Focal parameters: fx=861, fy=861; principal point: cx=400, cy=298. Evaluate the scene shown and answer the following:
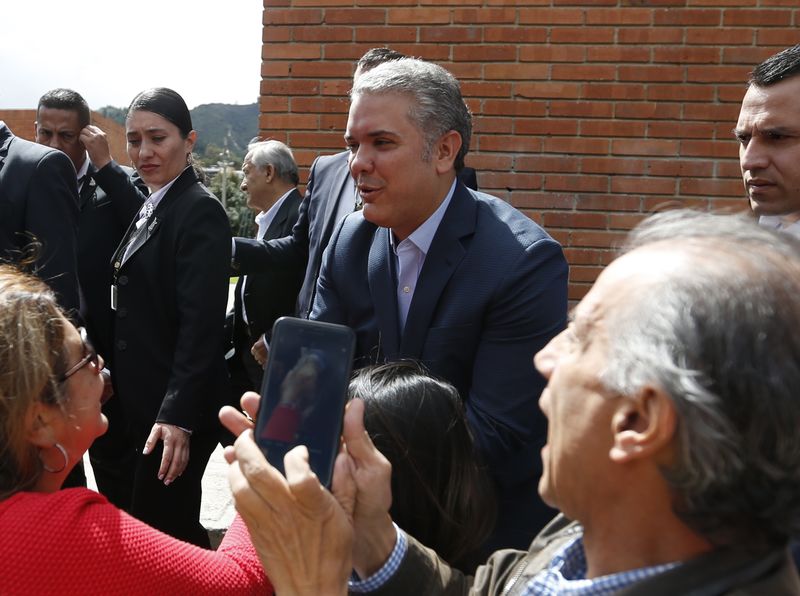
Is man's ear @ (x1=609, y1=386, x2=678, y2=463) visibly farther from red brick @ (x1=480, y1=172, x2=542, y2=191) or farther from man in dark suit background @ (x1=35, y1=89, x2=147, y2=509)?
red brick @ (x1=480, y1=172, x2=542, y2=191)

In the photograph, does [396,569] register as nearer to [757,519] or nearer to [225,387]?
[757,519]

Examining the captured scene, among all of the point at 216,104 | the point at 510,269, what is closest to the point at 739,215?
the point at 510,269

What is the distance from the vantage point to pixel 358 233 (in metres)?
2.74

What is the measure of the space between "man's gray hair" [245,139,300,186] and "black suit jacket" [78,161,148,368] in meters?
1.03

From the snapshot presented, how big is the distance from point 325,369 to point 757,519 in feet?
2.40

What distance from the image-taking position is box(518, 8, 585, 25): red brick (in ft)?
15.3

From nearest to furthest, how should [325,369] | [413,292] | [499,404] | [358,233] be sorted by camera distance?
1. [325,369]
2. [499,404]
3. [413,292]
4. [358,233]

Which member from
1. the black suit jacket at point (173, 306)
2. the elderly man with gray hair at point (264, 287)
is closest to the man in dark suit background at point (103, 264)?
the black suit jacket at point (173, 306)

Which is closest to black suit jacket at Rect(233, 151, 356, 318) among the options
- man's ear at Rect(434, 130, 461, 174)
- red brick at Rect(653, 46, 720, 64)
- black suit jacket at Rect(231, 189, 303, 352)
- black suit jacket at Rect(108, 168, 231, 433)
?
black suit jacket at Rect(108, 168, 231, 433)

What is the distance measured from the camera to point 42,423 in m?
1.76

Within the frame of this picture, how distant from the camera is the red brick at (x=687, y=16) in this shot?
4574 millimetres

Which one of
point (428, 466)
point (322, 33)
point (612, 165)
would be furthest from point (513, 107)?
point (428, 466)

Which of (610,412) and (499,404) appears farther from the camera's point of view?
(499,404)

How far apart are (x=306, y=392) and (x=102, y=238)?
288 centimetres
